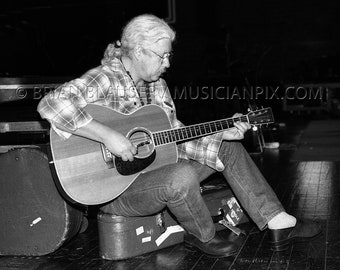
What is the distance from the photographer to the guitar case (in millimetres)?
2619

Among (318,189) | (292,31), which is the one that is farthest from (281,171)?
(292,31)

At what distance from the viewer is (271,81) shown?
10.1 meters

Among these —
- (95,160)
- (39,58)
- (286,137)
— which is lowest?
(286,137)

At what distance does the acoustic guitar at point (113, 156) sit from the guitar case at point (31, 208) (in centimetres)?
28

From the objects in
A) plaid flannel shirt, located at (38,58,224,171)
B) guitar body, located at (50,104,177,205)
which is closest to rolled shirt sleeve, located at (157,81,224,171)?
plaid flannel shirt, located at (38,58,224,171)

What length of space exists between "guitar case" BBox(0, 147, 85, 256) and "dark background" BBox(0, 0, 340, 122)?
5040 mm

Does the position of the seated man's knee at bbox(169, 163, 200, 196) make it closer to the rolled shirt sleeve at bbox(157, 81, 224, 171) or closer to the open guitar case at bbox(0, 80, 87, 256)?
the rolled shirt sleeve at bbox(157, 81, 224, 171)

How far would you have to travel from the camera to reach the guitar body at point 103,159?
233 centimetres

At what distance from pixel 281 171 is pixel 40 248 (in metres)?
2.81

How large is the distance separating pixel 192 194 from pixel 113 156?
38cm

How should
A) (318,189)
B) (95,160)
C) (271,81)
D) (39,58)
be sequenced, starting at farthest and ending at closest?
(271,81)
(39,58)
(318,189)
(95,160)

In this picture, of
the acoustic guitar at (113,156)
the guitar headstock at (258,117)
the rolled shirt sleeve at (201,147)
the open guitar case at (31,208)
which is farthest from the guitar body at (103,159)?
the guitar headstock at (258,117)

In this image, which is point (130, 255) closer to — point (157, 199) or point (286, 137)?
point (157, 199)

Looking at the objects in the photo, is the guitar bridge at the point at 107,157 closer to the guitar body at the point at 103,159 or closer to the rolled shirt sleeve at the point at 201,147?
the guitar body at the point at 103,159
